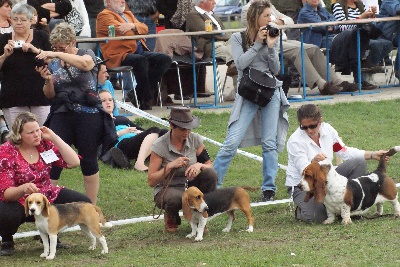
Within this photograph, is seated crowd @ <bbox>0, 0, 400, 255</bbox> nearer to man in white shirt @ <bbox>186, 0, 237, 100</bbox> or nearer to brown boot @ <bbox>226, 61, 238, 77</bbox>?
man in white shirt @ <bbox>186, 0, 237, 100</bbox>

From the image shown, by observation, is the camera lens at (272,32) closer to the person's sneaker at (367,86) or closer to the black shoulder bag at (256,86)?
the black shoulder bag at (256,86)

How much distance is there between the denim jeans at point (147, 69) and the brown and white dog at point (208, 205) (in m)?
5.50

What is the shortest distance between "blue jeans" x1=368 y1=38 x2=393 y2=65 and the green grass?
16.6 feet

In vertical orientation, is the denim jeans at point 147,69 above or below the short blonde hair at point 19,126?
below

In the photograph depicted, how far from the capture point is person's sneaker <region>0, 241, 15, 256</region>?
26.4 ft

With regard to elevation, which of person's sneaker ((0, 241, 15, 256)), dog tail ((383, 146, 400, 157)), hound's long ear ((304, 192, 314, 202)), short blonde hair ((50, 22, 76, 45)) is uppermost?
short blonde hair ((50, 22, 76, 45))

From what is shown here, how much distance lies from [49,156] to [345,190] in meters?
2.44

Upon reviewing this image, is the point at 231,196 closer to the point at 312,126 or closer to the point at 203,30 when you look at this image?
the point at 312,126

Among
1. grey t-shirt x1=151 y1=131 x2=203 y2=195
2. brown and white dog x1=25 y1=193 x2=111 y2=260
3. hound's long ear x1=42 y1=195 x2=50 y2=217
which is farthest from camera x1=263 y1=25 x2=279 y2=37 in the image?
hound's long ear x1=42 y1=195 x2=50 y2=217

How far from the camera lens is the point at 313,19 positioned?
15.5 metres

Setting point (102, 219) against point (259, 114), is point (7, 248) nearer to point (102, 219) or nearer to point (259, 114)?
point (102, 219)

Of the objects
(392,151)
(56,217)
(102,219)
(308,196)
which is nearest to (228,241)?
(308,196)

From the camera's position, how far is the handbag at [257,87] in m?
9.31

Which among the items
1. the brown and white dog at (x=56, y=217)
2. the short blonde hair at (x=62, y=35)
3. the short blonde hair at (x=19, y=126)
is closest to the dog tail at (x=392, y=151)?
the brown and white dog at (x=56, y=217)
